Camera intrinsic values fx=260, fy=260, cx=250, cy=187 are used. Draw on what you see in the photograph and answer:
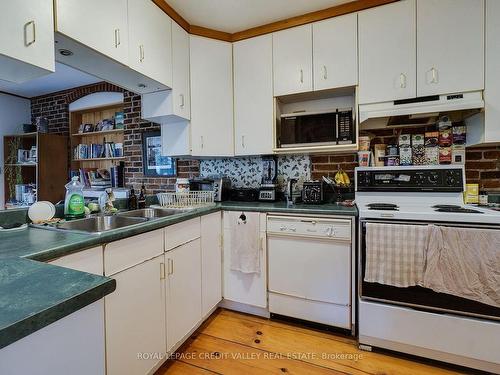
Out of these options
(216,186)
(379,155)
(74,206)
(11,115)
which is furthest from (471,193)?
(11,115)

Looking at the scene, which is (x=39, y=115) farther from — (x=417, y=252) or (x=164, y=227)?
(x=417, y=252)

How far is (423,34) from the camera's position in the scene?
5.91 ft

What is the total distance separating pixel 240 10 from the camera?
6.65 feet

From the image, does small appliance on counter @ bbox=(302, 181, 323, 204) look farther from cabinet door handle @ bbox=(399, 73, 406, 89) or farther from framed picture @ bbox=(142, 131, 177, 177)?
framed picture @ bbox=(142, 131, 177, 177)

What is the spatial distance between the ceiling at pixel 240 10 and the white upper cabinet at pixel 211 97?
0.55 feet

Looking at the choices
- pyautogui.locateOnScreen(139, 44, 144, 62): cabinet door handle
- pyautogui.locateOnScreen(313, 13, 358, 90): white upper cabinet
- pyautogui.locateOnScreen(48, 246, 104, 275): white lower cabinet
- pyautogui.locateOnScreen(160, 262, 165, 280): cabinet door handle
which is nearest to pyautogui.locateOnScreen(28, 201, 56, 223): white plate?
pyautogui.locateOnScreen(48, 246, 104, 275): white lower cabinet

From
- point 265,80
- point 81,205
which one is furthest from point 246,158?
point 81,205

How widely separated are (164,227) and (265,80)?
1.51 meters

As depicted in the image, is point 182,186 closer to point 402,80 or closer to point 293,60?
point 293,60

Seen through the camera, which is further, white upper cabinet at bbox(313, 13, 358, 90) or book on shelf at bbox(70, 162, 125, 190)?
book on shelf at bbox(70, 162, 125, 190)

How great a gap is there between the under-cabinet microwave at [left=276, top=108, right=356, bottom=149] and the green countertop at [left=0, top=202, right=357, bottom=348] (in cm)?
154

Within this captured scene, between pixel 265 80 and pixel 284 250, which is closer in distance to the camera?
pixel 284 250

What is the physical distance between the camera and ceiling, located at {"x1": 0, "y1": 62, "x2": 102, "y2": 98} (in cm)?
318

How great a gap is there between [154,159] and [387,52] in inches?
97.6
